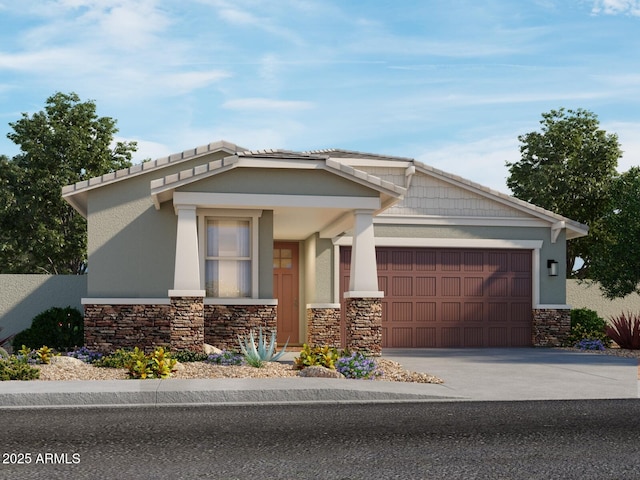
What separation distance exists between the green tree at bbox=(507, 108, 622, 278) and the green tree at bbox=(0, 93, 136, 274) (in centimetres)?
1845

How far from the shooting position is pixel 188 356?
15.9m

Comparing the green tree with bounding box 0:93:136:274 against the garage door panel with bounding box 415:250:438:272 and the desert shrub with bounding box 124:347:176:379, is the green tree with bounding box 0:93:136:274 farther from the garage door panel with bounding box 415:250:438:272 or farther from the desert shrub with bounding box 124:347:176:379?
the desert shrub with bounding box 124:347:176:379

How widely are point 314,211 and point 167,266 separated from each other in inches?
148

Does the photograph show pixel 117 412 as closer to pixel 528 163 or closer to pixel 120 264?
pixel 120 264

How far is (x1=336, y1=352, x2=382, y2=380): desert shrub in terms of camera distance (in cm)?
1410

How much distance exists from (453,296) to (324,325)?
367 centimetres

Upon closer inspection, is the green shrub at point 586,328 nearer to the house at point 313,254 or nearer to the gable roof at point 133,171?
the house at point 313,254

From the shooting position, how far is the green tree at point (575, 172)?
33688mm

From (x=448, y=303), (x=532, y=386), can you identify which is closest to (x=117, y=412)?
(x=532, y=386)

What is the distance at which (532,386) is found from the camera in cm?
1331

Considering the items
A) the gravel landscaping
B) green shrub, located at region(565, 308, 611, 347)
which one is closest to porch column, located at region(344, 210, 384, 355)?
the gravel landscaping

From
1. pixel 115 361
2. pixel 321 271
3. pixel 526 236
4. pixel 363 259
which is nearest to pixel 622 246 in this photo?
pixel 526 236

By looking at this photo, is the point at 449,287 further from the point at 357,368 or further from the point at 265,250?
the point at 357,368

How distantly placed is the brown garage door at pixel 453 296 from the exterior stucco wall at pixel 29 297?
732 centimetres
